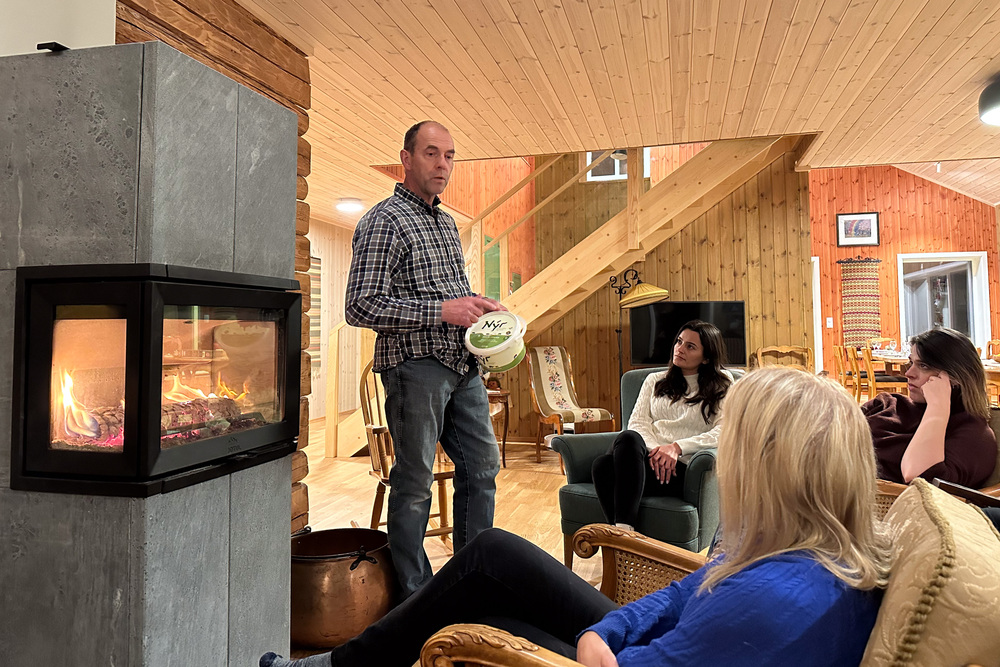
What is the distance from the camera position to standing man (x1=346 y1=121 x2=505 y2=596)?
2074 mm

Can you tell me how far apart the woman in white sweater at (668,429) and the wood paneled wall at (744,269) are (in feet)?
11.6

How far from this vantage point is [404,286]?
217 cm

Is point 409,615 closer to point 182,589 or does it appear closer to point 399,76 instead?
point 182,589

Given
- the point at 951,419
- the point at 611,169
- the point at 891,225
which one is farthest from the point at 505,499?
the point at 891,225

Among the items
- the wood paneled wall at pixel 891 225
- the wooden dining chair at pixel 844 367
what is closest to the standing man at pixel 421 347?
the wooden dining chair at pixel 844 367

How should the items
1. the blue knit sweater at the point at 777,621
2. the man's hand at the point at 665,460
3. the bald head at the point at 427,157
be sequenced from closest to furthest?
the blue knit sweater at the point at 777,621 → the bald head at the point at 427,157 → the man's hand at the point at 665,460

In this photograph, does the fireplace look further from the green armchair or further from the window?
the window

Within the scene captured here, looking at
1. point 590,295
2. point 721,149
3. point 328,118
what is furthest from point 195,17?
point 590,295

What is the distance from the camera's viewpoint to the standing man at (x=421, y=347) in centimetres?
207

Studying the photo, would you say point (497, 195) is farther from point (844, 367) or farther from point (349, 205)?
point (844, 367)

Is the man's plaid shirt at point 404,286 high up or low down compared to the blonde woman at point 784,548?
up

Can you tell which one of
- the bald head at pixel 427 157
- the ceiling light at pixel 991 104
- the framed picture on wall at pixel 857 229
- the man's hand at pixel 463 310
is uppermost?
the framed picture on wall at pixel 857 229

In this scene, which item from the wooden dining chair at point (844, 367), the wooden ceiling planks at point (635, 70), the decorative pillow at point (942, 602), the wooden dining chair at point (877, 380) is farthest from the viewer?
the wooden dining chair at point (844, 367)

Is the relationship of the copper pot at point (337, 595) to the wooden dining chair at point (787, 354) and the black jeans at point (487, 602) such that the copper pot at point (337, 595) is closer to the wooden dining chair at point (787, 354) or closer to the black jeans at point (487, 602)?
the black jeans at point (487, 602)
